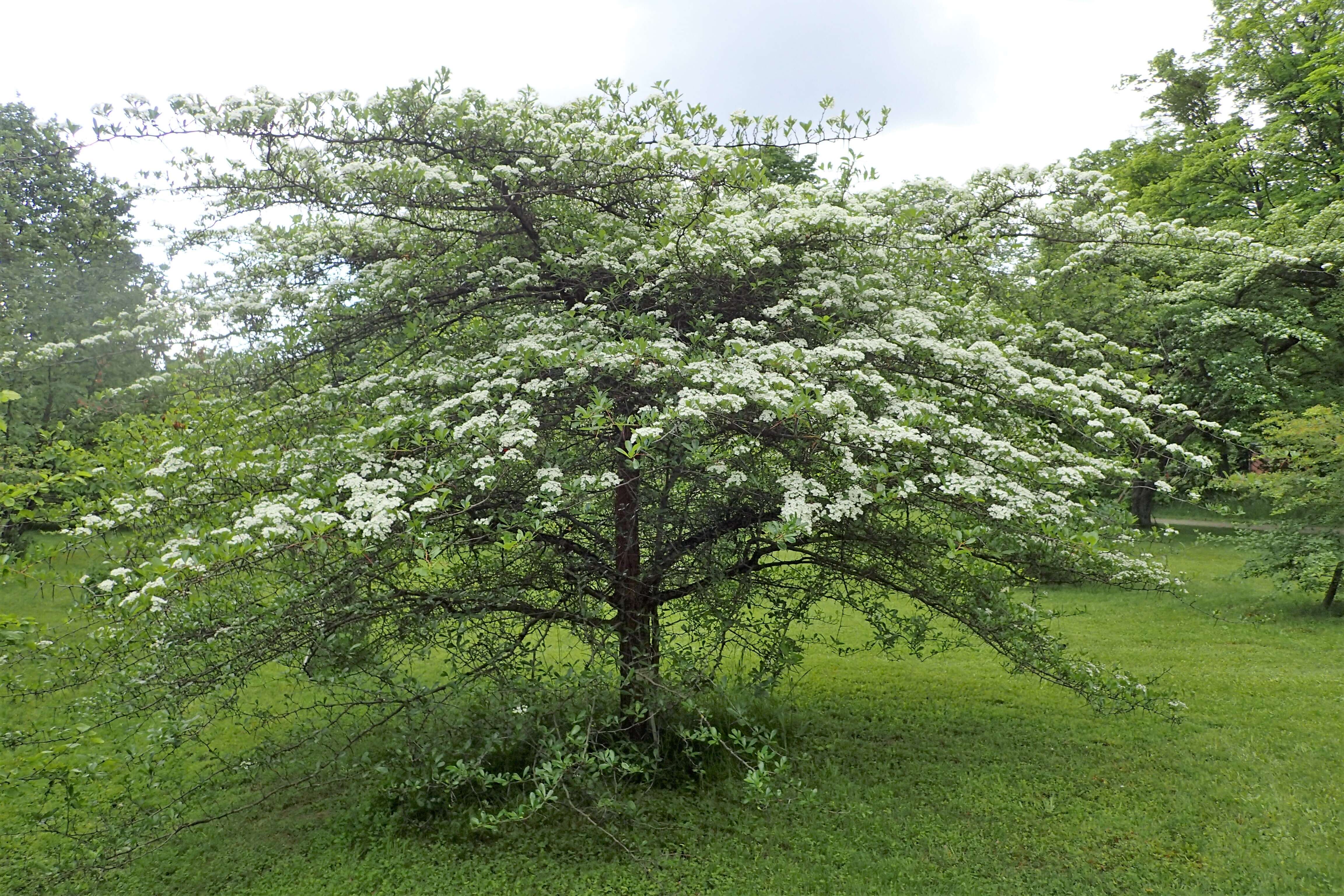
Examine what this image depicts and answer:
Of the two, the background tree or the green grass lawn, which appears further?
the background tree

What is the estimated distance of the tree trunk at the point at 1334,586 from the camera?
12.5m

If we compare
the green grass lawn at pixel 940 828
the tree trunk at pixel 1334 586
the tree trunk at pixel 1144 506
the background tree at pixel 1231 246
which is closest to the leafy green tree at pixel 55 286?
the green grass lawn at pixel 940 828

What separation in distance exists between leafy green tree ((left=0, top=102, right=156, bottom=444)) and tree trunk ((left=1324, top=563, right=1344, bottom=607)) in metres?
18.0

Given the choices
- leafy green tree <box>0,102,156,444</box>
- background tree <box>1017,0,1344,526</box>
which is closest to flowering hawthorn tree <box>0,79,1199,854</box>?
background tree <box>1017,0,1344,526</box>

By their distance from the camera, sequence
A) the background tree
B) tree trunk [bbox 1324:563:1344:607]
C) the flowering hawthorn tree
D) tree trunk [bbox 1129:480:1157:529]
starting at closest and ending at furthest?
the flowering hawthorn tree → the background tree → tree trunk [bbox 1324:563:1344:607] → tree trunk [bbox 1129:480:1157:529]

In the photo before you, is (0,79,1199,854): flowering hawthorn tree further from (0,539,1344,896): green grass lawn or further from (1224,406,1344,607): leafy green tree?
(1224,406,1344,607): leafy green tree

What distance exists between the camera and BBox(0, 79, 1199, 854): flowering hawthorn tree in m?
4.80

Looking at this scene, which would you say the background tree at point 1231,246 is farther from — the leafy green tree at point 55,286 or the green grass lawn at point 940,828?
the leafy green tree at point 55,286

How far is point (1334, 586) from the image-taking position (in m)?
12.6

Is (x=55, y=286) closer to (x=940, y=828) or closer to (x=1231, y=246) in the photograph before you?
(x=940, y=828)

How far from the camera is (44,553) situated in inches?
160

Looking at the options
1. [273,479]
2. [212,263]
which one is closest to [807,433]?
[273,479]

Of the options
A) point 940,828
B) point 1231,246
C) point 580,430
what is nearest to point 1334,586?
point 1231,246

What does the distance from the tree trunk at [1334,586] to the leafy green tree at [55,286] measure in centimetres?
1795
